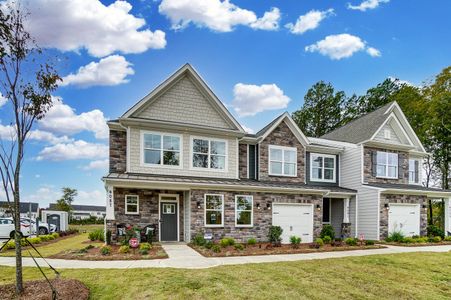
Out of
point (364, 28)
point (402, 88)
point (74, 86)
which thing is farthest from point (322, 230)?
point (402, 88)

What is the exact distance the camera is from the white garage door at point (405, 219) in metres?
18.5

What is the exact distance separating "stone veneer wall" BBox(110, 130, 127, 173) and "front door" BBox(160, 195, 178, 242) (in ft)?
8.20

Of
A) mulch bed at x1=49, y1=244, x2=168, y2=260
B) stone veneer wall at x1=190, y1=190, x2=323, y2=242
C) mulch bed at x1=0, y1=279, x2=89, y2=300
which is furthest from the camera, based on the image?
stone veneer wall at x1=190, y1=190, x2=323, y2=242

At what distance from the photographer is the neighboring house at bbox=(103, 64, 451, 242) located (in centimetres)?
1469

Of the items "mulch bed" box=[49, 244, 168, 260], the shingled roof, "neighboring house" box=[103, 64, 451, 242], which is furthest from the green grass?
the shingled roof

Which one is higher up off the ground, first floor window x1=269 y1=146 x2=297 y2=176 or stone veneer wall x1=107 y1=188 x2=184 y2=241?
first floor window x1=269 y1=146 x2=297 y2=176

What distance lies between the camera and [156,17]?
15383mm

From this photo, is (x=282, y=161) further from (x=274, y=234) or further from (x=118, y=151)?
(x=118, y=151)

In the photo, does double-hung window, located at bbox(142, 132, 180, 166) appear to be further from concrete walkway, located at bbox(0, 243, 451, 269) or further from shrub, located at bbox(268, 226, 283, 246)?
shrub, located at bbox(268, 226, 283, 246)

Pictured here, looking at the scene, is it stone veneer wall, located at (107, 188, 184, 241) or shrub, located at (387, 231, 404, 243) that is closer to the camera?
stone veneer wall, located at (107, 188, 184, 241)

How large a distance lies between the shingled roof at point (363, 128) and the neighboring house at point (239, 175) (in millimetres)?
103

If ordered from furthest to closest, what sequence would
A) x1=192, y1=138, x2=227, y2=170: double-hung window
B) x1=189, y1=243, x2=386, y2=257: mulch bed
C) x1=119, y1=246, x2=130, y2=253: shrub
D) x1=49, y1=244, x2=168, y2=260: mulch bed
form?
x1=192, y1=138, x2=227, y2=170: double-hung window
x1=189, y1=243, x2=386, y2=257: mulch bed
x1=119, y1=246, x2=130, y2=253: shrub
x1=49, y1=244, x2=168, y2=260: mulch bed

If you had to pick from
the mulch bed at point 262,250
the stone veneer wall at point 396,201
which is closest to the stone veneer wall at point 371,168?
the stone veneer wall at point 396,201

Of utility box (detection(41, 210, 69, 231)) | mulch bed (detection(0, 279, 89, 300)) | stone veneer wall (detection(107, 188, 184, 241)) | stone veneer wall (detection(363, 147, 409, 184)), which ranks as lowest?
utility box (detection(41, 210, 69, 231))
